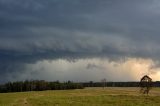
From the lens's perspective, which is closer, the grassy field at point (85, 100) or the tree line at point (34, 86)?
the grassy field at point (85, 100)

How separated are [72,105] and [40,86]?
134 meters

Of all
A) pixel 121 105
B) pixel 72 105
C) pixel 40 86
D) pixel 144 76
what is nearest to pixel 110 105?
pixel 121 105

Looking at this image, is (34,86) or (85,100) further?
(34,86)

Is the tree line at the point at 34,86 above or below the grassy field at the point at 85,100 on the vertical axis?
above

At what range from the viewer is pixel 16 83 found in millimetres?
199000

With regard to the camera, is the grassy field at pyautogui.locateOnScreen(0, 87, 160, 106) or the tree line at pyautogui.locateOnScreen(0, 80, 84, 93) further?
the tree line at pyautogui.locateOnScreen(0, 80, 84, 93)

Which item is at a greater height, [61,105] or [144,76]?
[144,76]

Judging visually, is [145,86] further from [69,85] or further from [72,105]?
[69,85]

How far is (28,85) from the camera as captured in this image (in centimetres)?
19588

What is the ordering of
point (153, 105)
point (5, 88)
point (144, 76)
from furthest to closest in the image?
point (5, 88), point (144, 76), point (153, 105)

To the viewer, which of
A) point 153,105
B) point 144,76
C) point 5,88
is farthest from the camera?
point 5,88

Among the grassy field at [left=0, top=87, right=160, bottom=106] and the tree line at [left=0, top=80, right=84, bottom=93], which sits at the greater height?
the tree line at [left=0, top=80, right=84, bottom=93]

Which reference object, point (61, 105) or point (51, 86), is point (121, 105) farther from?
point (51, 86)

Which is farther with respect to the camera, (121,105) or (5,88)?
(5,88)
